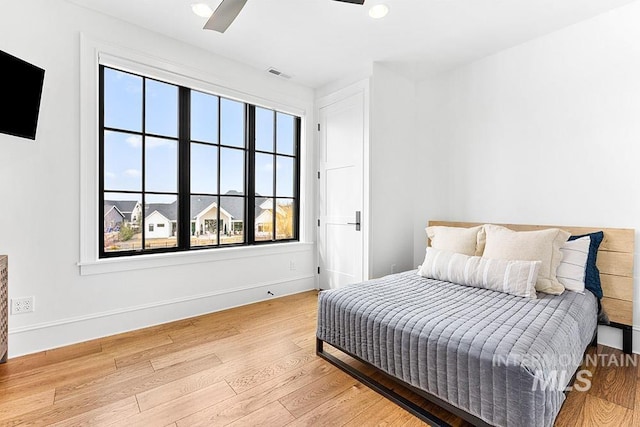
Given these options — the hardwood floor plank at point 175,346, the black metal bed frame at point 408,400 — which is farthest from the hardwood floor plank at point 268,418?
the hardwood floor plank at point 175,346

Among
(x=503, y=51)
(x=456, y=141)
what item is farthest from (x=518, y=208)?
Answer: (x=503, y=51)

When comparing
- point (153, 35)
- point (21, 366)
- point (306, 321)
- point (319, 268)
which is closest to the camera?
point (21, 366)

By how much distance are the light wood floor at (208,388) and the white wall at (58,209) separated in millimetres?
215

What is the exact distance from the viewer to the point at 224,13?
6.38ft

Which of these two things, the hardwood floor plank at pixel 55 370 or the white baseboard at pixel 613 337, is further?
the white baseboard at pixel 613 337

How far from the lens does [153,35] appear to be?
8.90 ft

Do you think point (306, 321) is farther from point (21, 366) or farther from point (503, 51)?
point (503, 51)

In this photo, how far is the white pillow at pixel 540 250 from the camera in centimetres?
210

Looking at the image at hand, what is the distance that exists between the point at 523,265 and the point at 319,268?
233cm

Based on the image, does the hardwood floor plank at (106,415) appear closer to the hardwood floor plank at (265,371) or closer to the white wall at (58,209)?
the hardwood floor plank at (265,371)

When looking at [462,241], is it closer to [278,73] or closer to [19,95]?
[278,73]

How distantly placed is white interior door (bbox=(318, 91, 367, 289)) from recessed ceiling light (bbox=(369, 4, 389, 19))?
93cm

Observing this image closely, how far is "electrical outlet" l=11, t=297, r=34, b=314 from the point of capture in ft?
7.00

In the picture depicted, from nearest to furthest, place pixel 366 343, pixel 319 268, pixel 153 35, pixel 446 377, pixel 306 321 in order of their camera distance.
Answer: pixel 446 377 → pixel 366 343 → pixel 153 35 → pixel 306 321 → pixel 319 268
